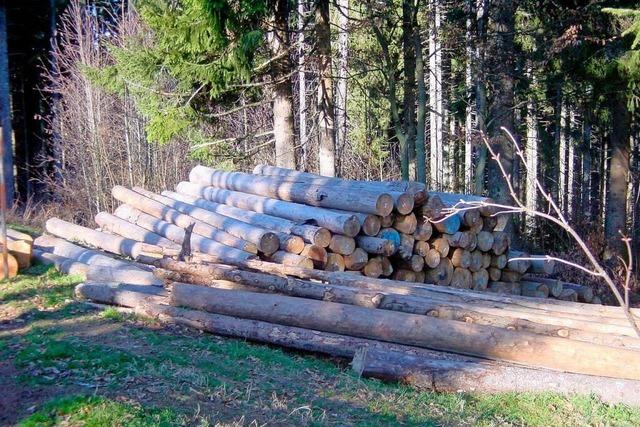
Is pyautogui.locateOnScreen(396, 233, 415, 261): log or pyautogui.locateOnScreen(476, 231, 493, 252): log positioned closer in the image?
pyautogui.locateOnScreen(396, 233, 415, 261): log

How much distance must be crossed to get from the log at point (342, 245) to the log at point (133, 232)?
8.98ft

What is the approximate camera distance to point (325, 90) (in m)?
15.0

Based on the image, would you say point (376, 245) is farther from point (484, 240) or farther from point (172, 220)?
point (172, 220)

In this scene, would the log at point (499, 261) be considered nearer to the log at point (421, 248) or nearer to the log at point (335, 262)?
the log at point (421, 248)

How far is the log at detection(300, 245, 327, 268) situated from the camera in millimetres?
9609

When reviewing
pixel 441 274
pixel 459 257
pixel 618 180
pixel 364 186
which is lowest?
pixel 441 274

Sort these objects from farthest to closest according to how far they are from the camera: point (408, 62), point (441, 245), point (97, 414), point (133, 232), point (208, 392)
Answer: point (408, 62) → point (133, 232) → point (441, 245) → point (208, 392) → point (97, 414)

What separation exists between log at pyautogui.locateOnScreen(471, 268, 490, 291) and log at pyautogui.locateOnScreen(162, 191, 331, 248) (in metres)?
2.91

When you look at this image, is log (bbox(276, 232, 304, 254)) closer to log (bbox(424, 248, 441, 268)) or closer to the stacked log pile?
the stacked log pile

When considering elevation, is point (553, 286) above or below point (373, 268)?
below

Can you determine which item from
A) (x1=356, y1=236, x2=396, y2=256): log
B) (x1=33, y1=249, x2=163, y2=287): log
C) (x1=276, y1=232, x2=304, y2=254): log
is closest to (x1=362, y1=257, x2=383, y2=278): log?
(x1=356, y1=236, x2=396, y2=256): log

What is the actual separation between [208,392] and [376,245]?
4.94 metres

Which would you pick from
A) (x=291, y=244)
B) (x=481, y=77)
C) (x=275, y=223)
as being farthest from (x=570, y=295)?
(x=481, y=77)

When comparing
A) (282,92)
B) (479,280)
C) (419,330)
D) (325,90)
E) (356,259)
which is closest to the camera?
(419,330)
